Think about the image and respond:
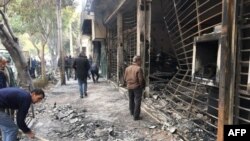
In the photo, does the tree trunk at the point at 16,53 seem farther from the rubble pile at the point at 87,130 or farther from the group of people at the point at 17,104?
the group of people at the point at 17,104

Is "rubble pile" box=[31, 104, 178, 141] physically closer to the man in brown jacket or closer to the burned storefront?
the man in brown jacket

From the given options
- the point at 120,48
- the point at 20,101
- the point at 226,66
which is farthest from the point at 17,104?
the point at 120,48

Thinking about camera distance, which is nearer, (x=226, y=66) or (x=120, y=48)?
(x=226, y=66)

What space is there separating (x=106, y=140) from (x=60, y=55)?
13559mm

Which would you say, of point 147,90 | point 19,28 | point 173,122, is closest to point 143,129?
point 173,122

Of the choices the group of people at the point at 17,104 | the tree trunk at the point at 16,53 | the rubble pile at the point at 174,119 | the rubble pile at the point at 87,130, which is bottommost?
the rubble pile at the point at 87,130

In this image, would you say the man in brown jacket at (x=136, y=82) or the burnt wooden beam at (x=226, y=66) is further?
the man in brown jacket at (x=136, y=82)

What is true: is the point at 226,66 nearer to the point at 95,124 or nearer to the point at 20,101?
the point at 20,101

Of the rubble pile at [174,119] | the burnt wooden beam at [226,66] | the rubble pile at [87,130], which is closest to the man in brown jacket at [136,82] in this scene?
the rubble pile at [174,119]

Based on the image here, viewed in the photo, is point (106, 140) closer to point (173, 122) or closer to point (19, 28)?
point (173, 122)

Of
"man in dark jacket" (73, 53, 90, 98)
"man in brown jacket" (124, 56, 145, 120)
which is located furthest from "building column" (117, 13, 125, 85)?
"man in brown jacket" (124, 56, 145, 120)

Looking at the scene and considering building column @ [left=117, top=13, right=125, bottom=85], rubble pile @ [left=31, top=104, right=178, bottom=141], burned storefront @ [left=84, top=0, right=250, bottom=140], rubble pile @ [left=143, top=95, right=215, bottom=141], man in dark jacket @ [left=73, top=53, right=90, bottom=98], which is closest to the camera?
burned storefront @ [left=84, top=0, right=250, bottom=140]

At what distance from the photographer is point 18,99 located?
5.30 meters

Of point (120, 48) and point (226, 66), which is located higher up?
point (120, 48)
